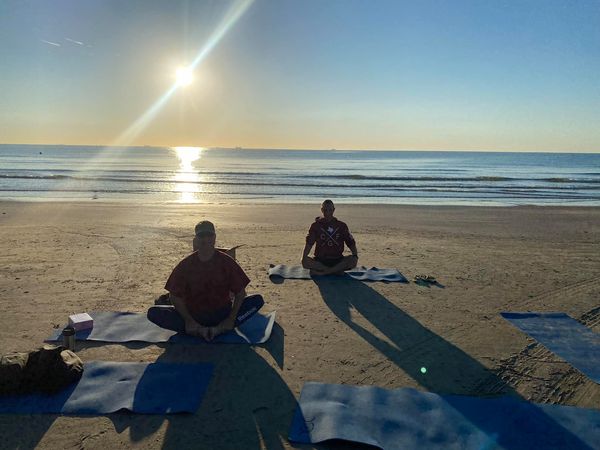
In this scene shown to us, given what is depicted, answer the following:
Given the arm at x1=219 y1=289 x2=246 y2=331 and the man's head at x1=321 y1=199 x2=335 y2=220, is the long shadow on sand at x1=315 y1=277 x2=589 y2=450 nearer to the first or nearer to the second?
the man's head at x1=321 y1=199 x2=335 y2=220

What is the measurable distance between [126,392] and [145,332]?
1.35 m

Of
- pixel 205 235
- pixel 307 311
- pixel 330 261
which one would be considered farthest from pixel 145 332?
pixel 330 261

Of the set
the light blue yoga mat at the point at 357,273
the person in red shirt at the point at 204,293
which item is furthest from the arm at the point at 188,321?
the light blue yoga mat at the point at 357,273

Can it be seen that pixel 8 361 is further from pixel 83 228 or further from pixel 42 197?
pixel 42 197

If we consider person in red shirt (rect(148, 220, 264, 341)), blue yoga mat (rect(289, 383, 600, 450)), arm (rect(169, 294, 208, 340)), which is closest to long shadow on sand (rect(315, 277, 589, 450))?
blue yoga mat (rect(289, 383, 600, 450))

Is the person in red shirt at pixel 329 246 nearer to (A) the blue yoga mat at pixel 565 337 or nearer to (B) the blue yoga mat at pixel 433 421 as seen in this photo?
(A) the blue yoga mat at pixel 565 337

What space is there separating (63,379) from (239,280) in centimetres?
186

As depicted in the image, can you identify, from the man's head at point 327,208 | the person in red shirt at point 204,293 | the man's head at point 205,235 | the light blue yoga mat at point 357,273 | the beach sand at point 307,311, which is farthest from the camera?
the light blue yoga mat at point 357,273

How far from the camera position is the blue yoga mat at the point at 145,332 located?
5.05 meters

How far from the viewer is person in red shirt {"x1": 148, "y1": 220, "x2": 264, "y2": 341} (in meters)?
4.84

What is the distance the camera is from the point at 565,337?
17.5 feet

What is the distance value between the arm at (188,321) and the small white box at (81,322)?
1.12 meters

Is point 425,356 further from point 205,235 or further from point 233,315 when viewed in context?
point 205,235

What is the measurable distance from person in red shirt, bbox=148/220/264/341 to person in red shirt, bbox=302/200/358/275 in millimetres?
2830
